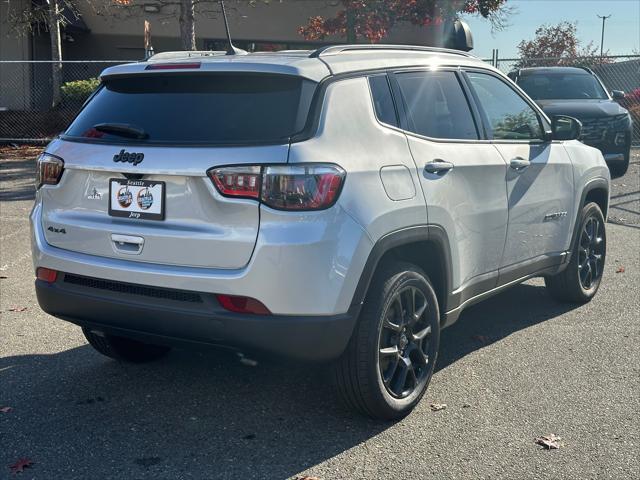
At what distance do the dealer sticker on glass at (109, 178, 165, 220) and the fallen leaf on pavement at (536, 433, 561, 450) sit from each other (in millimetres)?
2178

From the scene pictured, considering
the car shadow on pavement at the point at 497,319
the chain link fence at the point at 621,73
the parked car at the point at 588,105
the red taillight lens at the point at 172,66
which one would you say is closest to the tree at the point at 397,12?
the chain link fence at the point at 621,73

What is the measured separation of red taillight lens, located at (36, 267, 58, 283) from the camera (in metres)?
4.36

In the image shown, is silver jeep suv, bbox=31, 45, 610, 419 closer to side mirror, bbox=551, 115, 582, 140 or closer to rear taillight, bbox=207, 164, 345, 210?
rear taillight, bbox=207, 164, 345, 210

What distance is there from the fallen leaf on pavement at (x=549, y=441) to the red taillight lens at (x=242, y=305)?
1.55 metres

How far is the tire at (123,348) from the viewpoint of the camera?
5.06m

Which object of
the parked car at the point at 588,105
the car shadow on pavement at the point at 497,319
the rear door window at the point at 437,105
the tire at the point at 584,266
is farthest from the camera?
the parked car at the point at 588,105

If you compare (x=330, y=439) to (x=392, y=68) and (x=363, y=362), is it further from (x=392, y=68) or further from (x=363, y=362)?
(x=392, y=68)

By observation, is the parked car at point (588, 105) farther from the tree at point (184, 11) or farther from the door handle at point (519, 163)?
the door handle at point (519, 163)

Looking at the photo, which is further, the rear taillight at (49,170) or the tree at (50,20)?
the tree at (50,20)

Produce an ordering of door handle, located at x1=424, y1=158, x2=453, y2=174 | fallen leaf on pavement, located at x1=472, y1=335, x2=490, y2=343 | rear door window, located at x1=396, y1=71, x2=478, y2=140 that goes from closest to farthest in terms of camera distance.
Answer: door handle, located at x1=424, y1=158, x2=453, y2=174 → rear door window, located at x1=396, y1=71, x2=478, y2=140 → fallen leaf on pavement, located at x1=472, y1=335, x2=490, y2=343

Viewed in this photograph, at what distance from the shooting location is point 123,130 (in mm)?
4191

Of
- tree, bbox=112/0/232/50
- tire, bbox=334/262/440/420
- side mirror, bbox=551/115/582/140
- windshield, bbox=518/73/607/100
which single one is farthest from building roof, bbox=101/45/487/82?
tree, bbox=112/0/232/50

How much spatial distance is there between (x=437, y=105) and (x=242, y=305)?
1.90 m

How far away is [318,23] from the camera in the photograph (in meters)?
22.1
